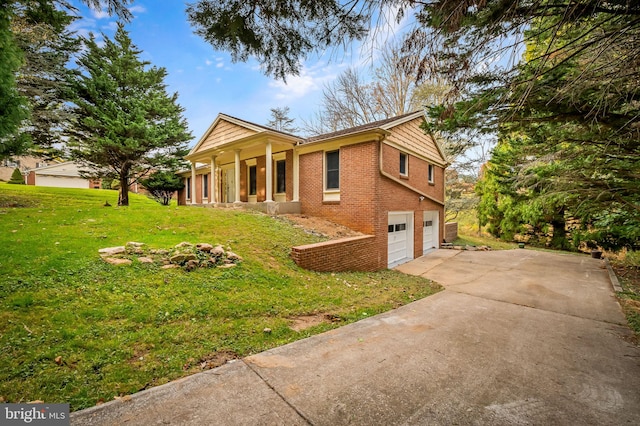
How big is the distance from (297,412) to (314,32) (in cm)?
413

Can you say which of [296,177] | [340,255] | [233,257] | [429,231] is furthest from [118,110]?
[429,231]

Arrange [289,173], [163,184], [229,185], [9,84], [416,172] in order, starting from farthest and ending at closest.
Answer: [163,184]
[229,185]
[416,172]
[289,173]
[9,84]

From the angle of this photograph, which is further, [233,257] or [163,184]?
[163,184]

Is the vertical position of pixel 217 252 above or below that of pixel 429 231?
above

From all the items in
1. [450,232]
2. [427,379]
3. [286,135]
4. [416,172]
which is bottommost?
[427,379]

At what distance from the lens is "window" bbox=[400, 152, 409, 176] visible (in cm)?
1164

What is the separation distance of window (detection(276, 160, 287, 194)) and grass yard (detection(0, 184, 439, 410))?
555 cm

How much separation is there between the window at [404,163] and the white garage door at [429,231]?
2799mm

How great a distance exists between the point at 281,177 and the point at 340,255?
6.70 metres

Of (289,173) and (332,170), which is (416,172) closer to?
(332,170)

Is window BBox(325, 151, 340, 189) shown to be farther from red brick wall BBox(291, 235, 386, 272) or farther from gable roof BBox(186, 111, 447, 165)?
red brick wall BBox(291, 235, 386, 272)

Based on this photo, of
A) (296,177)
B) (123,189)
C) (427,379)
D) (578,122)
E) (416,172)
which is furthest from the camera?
(123,189)

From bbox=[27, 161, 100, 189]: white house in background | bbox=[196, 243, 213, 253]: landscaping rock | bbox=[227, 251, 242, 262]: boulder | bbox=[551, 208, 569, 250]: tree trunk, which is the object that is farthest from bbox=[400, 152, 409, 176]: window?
bbox=[27, 161, 100, 189]: white house in background

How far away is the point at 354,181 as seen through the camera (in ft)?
32.6
